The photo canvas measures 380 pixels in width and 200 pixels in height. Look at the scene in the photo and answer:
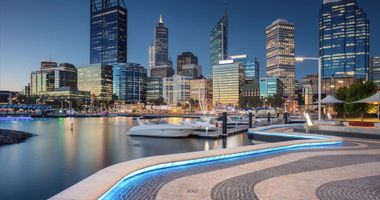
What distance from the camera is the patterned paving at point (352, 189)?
26.2 feet

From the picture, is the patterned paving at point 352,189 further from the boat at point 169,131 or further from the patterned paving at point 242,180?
the boat at point 169,131

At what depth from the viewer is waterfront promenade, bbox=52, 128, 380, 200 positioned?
8.09 metres

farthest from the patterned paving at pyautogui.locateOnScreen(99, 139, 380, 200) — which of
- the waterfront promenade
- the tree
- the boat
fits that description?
the tree

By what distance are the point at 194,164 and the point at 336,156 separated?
7.53 metres

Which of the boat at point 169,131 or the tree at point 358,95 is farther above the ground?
the tree at point 358,95

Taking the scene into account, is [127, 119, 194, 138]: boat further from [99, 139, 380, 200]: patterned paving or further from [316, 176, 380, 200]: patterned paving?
[316, 176, 380, 200]: patterned paving

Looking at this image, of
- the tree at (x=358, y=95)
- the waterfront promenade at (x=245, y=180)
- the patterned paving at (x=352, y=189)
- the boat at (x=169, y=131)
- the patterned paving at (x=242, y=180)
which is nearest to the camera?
the patterned paving at (x=352, y=189)

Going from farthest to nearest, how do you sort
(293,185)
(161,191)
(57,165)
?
1. (57,165)
2. (293,185)
3. (161,191)

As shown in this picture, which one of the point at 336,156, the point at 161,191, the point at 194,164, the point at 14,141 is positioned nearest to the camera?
the point at 161,191

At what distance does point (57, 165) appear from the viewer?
23250 millimetres

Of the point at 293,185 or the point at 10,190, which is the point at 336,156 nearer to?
the point at 293,185

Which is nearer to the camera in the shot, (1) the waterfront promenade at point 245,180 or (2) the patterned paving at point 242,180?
(1) the waterfront promenade at point 245,180

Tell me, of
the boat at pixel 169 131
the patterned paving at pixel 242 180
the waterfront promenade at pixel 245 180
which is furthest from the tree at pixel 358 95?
the waterfront promenade at pixel 245 180

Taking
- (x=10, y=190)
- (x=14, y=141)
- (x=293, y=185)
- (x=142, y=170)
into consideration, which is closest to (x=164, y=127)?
(x=14, y=141)
